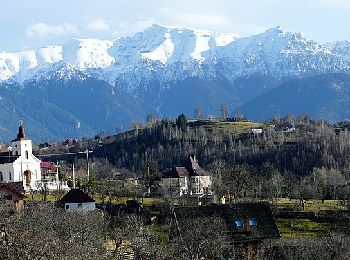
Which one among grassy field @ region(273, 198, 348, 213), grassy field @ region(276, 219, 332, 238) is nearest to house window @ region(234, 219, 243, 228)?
grassy field @ region(276, 219, 332, 238)

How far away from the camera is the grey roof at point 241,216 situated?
5775cm

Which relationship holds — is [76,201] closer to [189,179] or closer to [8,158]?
[8,158]

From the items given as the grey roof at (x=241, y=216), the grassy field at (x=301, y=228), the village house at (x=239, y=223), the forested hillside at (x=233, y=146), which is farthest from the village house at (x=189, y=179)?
the village house at (x=239, y=223)

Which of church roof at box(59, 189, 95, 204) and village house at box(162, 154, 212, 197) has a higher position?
village house at box(162, 154, 212, 197)

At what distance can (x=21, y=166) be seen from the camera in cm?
9181

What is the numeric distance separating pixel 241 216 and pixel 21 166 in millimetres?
40168

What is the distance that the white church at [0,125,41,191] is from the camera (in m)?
91.1

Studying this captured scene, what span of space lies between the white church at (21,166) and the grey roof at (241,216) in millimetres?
34657

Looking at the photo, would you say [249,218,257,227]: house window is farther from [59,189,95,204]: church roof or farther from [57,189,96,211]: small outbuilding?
[59,189,95,204]: church roof

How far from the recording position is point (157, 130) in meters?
185

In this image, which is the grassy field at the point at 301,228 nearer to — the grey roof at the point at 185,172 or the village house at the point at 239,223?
the village house at the point at 239,223

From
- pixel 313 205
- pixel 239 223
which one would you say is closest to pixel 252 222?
pixel 239 223

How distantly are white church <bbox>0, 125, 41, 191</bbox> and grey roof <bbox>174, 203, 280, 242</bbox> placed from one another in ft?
114

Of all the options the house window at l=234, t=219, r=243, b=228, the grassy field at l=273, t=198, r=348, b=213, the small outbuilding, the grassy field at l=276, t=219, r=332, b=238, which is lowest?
Result: the grassy field at l=276, t=219, r=332, b=238
